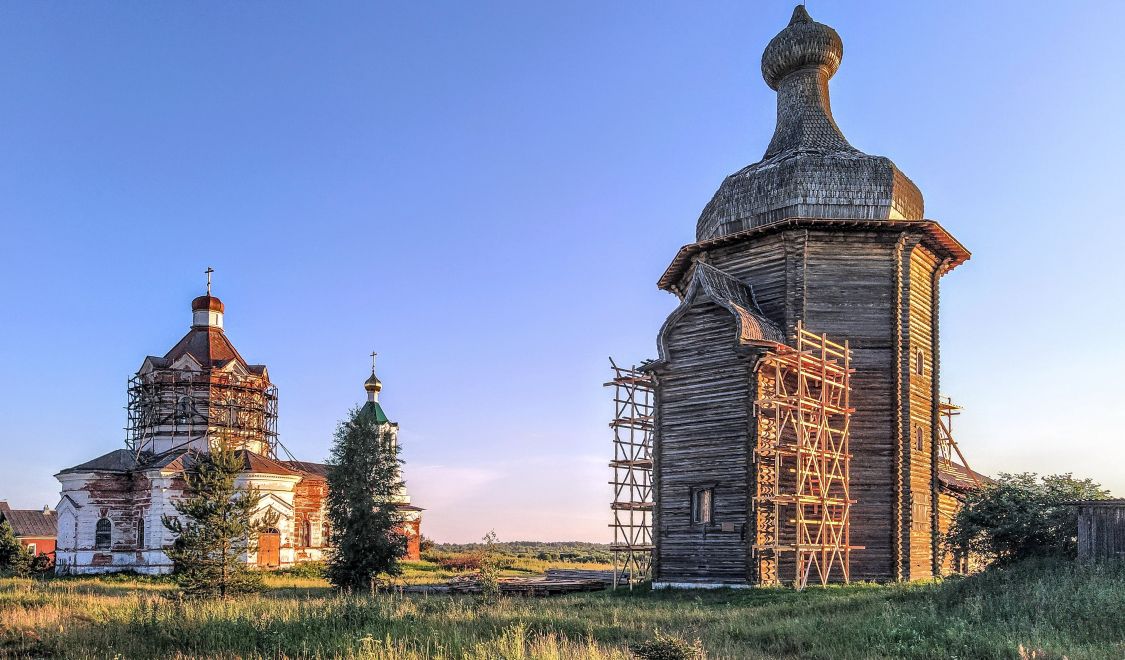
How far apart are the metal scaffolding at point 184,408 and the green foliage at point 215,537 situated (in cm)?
1752

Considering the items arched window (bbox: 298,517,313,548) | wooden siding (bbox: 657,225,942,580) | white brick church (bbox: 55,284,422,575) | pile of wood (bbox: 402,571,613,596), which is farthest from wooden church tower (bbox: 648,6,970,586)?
arched window (bbox: 298,517,313,548)

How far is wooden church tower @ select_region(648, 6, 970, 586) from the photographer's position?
2567 cm

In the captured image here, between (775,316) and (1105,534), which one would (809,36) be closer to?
(775,316)

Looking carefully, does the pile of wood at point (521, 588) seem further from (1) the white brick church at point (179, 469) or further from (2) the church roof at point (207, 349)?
(2) the church roof at point (207, 349)

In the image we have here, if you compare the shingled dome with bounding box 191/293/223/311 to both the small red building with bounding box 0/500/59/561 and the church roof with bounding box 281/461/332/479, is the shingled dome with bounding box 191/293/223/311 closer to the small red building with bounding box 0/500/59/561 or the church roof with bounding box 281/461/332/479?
the church roof with bounding box 281/461/332/479

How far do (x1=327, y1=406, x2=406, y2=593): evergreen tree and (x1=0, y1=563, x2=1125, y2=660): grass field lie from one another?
630 cm

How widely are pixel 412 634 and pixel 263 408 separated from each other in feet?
103

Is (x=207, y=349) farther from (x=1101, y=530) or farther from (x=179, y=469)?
(x=1101, y=530)

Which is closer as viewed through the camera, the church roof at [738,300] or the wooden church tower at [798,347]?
the church roof at [738,300]

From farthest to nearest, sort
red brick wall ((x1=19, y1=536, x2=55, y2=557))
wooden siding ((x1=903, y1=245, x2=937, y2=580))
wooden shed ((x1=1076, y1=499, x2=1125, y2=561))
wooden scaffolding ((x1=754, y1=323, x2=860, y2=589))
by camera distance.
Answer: red brick wall ((x1=19, y1=536, x2=55, y2=557)) < wooden siding ((x1=903, y1=245, x2=937, y2=580)) < wooden scaffolding ((x1=754, y1=323, x2=860, y2=589)) < wooden shed ((x1=1076, y1=499, x2=1125, y2=561))

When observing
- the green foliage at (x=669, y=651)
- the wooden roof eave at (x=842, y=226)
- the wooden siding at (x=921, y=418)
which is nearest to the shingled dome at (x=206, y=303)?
the wooden roof eave at (x=842, y=226)

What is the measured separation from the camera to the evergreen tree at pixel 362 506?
2731 cm

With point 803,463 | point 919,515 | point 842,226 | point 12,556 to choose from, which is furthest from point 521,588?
point 12,556

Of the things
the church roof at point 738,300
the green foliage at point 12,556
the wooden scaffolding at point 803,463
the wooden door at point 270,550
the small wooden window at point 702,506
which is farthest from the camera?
the wooden door at point 270,550
